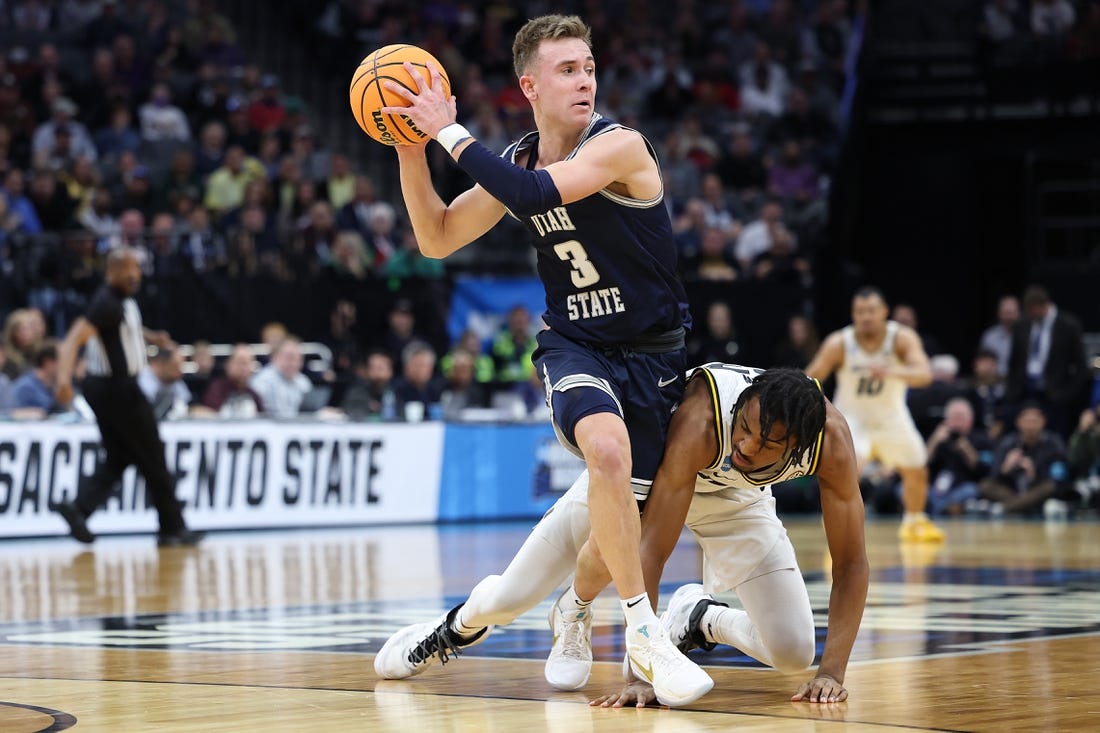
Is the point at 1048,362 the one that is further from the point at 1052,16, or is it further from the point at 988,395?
the point at 1052,16

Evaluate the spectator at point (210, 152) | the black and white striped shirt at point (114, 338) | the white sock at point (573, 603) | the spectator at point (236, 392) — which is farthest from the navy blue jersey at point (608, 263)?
the spectator at point (210, 152)

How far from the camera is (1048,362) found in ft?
58.5

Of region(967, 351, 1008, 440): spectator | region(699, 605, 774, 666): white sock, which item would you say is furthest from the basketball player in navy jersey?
region(967, 351, 1008, 440): spectator

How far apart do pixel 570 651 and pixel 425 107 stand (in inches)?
70.2

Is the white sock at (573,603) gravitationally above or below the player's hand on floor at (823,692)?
above

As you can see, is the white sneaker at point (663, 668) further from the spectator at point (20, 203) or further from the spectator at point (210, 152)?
the spectator at point (210, 152)

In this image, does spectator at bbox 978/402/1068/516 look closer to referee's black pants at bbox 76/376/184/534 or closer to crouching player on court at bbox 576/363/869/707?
referee's black pants at bbox 76/376/184/534

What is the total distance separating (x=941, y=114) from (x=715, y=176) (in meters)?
3.41

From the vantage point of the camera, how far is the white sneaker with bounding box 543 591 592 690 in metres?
5.31

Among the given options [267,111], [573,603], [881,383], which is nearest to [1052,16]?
[267,111]

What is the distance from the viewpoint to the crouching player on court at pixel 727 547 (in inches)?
195

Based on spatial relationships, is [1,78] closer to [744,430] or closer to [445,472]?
[445,472]

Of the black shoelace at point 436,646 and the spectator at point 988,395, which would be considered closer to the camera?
the black shoelace at point 436,646

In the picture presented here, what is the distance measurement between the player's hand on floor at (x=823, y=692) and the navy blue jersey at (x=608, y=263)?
4.05ft
